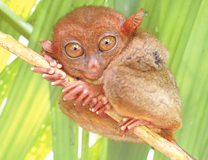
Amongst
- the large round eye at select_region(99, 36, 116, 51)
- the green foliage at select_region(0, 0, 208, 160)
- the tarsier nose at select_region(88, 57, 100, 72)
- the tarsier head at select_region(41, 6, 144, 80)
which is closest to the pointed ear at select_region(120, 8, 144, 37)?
the tarsier head at select_region(41, 6, 144, 80)

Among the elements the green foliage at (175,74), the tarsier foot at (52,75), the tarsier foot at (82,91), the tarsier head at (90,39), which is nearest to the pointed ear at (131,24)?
the tarsier head at (90,39)

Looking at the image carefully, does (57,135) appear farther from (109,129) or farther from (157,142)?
(157,142)

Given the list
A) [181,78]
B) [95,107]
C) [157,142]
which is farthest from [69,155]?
[181,78]

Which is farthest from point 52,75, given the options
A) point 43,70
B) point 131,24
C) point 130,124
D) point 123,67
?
point 131,24

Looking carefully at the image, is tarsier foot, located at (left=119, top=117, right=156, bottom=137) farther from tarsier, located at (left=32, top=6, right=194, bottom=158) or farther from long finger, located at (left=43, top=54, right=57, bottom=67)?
long finger, located at (left=43, top=54, right=57, bottom=67)

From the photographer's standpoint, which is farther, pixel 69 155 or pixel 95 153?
pixel 95 153

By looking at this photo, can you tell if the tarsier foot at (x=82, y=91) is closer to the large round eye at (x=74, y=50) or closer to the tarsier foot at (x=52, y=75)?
the tarsier foot at (x=52, y=75)

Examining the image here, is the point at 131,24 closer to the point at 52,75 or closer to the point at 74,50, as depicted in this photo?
the point at 74,50

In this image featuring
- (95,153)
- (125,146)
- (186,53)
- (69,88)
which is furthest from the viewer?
(95,153)
